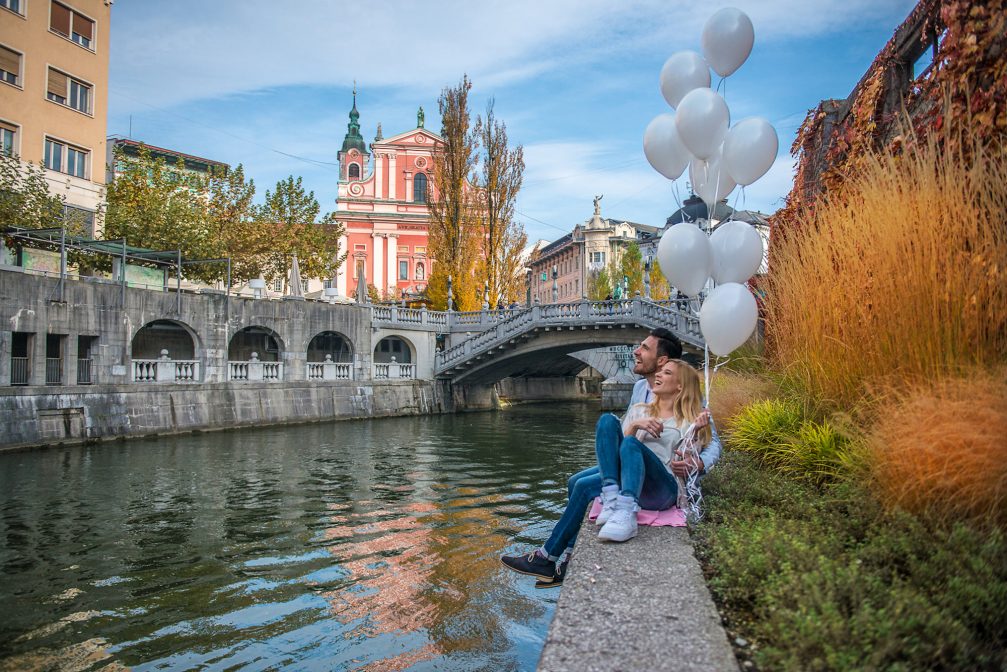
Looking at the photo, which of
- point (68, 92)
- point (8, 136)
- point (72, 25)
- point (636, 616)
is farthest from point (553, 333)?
point (636, 616)

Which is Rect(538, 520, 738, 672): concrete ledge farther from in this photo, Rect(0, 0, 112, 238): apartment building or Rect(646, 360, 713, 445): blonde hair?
Rect(0, 0, 112, 238): apartment building

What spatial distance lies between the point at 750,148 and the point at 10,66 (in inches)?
866

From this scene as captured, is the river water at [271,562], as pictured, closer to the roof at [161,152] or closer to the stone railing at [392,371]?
the stone railing at [392,371]

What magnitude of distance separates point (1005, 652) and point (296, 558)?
5.68 meters

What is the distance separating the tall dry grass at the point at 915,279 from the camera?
386 centimetres

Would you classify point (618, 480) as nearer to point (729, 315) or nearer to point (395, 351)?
point (729, 315)

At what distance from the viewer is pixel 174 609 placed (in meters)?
5.32

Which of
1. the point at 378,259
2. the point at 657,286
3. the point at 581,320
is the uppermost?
the point at 378,259

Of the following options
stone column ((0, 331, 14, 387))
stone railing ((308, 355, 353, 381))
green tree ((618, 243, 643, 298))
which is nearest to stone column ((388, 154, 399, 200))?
green tree ((618, 243, 643, 298))

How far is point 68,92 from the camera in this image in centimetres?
2291

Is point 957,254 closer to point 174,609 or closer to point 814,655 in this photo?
point 814,655

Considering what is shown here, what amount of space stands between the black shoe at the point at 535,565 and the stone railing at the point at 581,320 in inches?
707

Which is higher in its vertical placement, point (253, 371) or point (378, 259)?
point (378, 259)

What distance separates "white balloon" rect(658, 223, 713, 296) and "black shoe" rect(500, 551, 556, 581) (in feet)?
12.3
